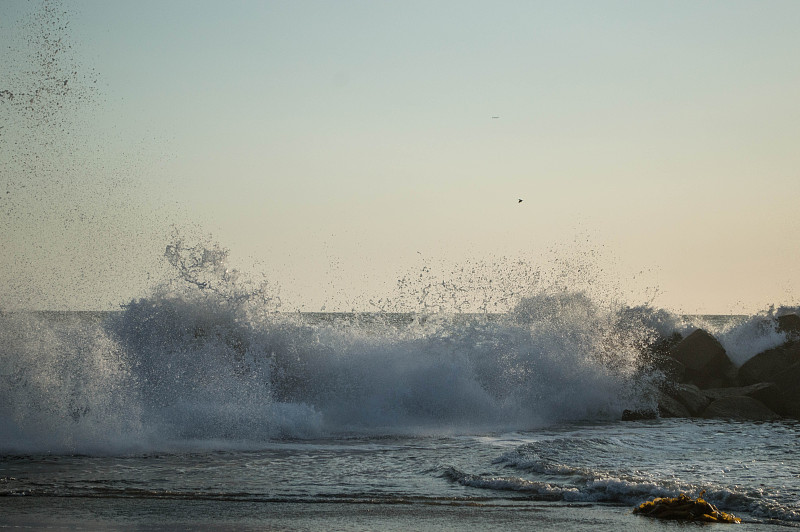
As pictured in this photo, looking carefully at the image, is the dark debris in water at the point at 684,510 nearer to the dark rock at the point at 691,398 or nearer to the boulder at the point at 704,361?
the dark rock at the point at 691,398

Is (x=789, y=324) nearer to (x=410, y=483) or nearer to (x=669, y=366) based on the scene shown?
(x=669, y=366)

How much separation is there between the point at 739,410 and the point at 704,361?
17.7ft

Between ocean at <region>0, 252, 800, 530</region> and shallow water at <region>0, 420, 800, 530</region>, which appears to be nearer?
shallow water at <region>0, 420, 800, 530</region>

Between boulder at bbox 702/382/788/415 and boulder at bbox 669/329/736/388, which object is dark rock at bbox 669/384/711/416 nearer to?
boulder at bbox 702/382/788/415

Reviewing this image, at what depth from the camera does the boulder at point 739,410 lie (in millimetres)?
14820

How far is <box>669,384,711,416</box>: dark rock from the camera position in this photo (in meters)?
15.5

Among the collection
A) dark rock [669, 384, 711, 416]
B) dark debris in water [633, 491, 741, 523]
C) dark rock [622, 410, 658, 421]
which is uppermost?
dark rock [669, 384, 711, 416]

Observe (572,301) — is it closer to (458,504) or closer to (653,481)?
(653,481)

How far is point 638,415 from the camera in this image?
49.6 feet

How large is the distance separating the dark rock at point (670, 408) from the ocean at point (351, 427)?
0.29 meters

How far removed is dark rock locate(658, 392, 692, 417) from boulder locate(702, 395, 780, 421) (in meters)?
0.38

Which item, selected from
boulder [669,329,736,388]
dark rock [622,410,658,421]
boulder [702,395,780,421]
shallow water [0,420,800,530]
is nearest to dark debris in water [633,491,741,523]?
shallow water [0,420,800,530]

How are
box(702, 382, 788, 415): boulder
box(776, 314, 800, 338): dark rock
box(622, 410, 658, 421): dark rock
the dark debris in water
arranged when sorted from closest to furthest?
1. the dark debris in water
2. box(622, 410, 658, 421): dark rock
3. box(702, 382, 788, 415): boulder
4. box(776, 314, 800, 338): dark rock

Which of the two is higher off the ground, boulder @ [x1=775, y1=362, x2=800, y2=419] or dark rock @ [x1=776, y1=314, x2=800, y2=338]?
dark rock @ [x1=776, y1=314, x2=800, y2=338]
